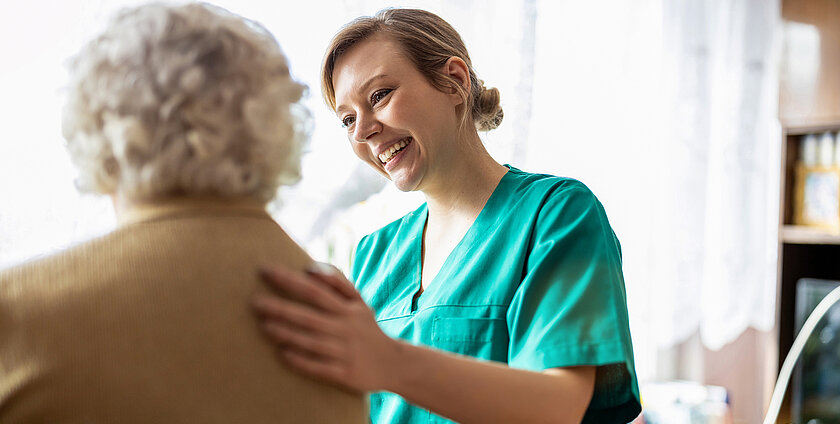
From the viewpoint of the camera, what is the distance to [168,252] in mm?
650

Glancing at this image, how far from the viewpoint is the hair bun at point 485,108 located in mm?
1515

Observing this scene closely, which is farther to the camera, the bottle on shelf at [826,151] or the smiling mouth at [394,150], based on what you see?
the bottle on shelf at [826,151]

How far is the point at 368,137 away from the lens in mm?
1408

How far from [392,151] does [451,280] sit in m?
0.28

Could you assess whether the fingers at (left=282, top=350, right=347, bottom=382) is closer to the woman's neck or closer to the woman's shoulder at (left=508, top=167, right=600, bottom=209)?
the woman's shoulder at (left=508, top=167, right=600, bottom=209)

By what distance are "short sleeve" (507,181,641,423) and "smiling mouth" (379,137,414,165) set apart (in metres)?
0.33

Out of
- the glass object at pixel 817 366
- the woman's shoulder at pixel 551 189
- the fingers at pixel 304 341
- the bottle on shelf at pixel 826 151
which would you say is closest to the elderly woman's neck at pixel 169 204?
the fingers at pixel 304 341

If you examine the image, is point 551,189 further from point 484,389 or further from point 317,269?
point 317,269

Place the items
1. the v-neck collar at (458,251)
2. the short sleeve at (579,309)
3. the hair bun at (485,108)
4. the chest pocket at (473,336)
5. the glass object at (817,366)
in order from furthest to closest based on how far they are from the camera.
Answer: the glass object at (817,366)
the hair bun at (485,108)
the v-neck collar at (458,251)
the chest pocket at (473,336)
the short sleeve at (579,309)

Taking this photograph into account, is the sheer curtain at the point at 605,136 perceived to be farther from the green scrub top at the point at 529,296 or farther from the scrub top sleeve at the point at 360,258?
the green scrub top at the point at 529,296

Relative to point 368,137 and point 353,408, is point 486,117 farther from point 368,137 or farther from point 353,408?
point 353,408

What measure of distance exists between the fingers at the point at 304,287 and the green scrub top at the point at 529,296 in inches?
16.8

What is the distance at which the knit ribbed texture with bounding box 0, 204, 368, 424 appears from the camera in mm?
583

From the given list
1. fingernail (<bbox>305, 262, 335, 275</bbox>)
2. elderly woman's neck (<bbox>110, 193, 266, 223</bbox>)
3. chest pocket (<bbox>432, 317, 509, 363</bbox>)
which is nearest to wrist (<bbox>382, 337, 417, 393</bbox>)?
fingernail (<bbox>305, 262, 335, 275</bbox>)
